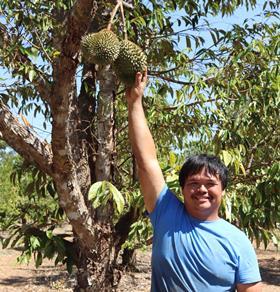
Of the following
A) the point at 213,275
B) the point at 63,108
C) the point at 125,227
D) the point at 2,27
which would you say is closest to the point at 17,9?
the point at 2,27

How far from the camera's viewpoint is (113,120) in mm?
3203

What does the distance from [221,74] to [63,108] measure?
3.76ft

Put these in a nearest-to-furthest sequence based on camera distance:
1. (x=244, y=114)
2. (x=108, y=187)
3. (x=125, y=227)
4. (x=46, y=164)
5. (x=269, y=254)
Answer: (x=108, y=187) < (x=46, y=164) < (x=244, y=114) < (x=125, y=227) < (x=269, y=254)

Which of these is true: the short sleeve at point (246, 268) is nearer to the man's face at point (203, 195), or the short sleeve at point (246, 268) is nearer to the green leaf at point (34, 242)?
the man's face at point (203, 195)

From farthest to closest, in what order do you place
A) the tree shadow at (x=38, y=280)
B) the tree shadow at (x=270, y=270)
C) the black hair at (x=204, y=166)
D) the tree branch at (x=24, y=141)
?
the tree shadow at (x=270, y=270) → the tree shadow at (x=38, y=280) → the tree branch at (x=24, y=141) → the black hair at (x=204, y=166)

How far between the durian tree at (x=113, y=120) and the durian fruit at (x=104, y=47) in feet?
1.41

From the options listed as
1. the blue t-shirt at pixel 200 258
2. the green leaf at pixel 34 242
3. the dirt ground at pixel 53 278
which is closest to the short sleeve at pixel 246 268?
the blue t-shirt at pixel 200 258

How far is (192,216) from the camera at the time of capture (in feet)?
5.41

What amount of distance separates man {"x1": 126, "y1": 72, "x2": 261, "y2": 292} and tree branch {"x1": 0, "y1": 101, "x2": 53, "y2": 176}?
1.02 metres

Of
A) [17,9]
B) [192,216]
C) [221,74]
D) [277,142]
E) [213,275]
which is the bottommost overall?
[213,275]

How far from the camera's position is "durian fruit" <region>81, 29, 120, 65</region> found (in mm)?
1658

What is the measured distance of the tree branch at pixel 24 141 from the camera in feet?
8.30

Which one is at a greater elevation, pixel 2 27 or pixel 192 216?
pixel 2 27

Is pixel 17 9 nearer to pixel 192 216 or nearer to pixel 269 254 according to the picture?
pixel 192 216
